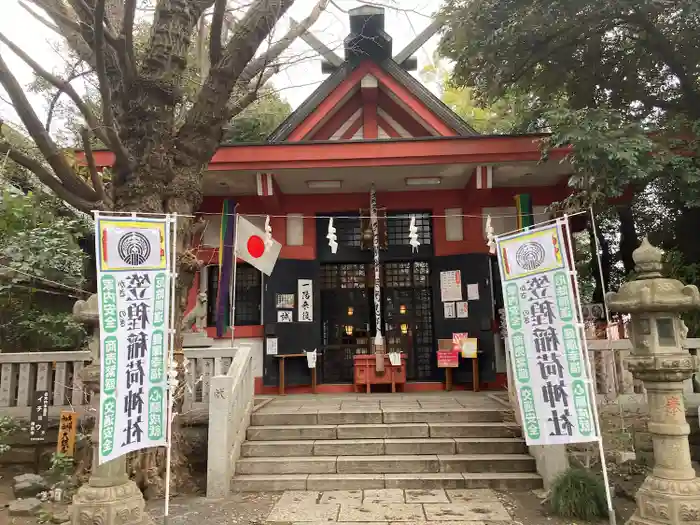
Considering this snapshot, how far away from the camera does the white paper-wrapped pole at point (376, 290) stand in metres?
9.47

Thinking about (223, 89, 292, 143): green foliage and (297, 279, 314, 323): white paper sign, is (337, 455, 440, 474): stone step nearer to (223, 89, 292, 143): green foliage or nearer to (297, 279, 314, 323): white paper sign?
(297, 279, 314, 323): white paper sign

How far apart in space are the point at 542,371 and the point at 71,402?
6.37 m

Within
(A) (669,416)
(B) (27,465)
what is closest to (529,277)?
(A) (669,416)

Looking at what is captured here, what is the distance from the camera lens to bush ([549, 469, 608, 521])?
5039mm

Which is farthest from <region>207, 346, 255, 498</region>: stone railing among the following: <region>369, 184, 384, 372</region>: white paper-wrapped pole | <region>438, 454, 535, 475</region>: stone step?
<region>369, 184, 384, 372</region>: white paper-wrapped pole

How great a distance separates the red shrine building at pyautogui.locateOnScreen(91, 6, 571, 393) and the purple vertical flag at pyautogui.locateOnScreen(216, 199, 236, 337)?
1.44 feet

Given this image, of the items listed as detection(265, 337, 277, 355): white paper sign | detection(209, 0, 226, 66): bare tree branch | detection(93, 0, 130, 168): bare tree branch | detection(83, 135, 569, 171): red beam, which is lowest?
detection(265, 337, 277, 355): white paper sign

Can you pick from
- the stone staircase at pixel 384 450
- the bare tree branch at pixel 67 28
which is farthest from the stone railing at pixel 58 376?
the bare tree branch at pixel 67 28

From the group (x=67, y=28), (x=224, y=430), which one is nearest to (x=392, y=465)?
(x=224, y=430)

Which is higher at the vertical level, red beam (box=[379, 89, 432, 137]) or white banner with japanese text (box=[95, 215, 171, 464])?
red beam (box=[379, 89, 432, 137])

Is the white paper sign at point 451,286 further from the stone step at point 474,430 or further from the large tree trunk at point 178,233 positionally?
the large tree trunk at point 178,233

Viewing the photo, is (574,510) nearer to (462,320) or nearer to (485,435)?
(485,435)

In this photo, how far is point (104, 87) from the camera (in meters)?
5.18

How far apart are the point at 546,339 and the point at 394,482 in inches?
103
